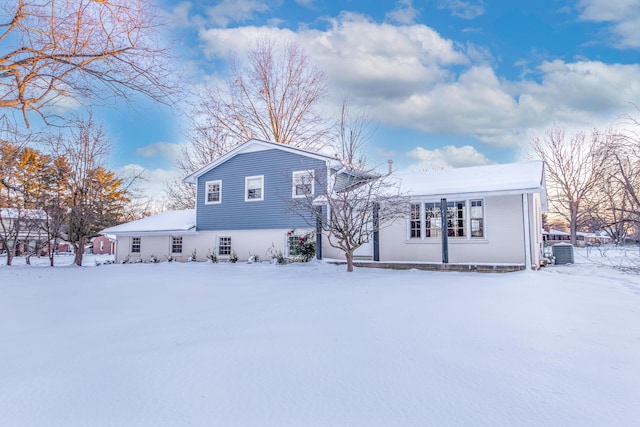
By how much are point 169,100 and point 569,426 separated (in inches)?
286

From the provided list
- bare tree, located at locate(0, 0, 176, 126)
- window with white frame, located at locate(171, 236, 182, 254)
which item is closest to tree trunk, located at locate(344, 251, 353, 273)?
bare tree, located at locate(0, 0, 176, 126)

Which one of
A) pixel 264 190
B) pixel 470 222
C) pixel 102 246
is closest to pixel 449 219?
pixel 470 222

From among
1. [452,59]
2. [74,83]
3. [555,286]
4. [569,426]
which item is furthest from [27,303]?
[452,59]

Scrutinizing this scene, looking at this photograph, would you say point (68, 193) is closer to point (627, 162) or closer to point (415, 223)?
point (415, 223)

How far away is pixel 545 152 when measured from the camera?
97.2ft

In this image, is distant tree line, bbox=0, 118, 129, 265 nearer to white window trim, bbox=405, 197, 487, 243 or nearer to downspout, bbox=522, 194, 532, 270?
white window trim, bbox=405, 197, 487, 243

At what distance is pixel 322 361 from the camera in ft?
10.8

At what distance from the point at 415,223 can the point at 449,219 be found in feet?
3.74

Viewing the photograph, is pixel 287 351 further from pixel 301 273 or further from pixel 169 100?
pixel 301 273

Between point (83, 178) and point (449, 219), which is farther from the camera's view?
point (83, 178)

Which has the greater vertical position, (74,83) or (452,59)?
(452,59)

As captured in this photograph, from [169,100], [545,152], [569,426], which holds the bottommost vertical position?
[569,426]

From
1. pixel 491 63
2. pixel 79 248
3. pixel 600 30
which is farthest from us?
pixel 79 248

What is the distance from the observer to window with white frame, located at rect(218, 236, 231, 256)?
1733 cm
